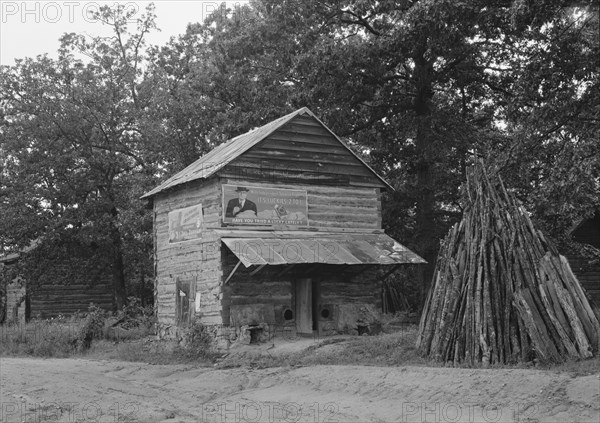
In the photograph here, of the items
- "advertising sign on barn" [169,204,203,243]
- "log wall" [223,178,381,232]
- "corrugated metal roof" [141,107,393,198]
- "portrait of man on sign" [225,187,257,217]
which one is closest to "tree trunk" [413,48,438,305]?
"log wall" [223,178,381,232]

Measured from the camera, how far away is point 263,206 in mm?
22125

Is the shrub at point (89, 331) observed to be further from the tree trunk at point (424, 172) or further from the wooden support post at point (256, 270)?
the tree trunk at point (424, 172)

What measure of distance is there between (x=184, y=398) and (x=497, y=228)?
7.12 meters

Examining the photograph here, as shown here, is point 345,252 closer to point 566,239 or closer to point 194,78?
point 566,239

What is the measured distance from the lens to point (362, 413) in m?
12.2

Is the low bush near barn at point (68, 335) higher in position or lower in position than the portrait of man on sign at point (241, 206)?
lower

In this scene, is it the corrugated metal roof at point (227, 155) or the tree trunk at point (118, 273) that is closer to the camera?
the corrugated metal roof at point (227, 155)

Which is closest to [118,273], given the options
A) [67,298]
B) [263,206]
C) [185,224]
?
[67,298]

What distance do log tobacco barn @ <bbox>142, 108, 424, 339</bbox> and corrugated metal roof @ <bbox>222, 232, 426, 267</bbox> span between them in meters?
0.03

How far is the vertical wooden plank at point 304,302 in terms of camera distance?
22.2m

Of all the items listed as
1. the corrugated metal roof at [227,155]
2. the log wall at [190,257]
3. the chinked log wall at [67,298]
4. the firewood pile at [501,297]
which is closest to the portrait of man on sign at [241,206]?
the log wall at [190,257]

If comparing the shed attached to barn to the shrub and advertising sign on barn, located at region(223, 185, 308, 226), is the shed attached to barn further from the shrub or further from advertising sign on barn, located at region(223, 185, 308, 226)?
the shrub

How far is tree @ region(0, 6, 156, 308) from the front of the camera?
110ft

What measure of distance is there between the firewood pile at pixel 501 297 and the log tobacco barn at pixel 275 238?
590 centimetres
